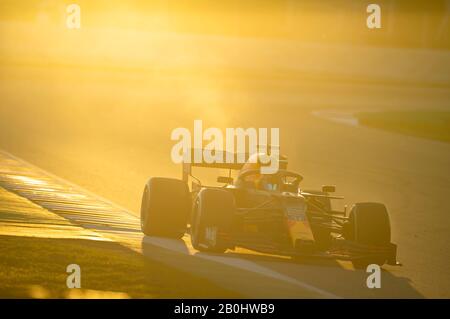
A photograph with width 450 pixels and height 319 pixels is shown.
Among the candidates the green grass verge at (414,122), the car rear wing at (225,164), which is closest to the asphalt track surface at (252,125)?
the green grass verge at (414,122)

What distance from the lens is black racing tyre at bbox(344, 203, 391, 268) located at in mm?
11859

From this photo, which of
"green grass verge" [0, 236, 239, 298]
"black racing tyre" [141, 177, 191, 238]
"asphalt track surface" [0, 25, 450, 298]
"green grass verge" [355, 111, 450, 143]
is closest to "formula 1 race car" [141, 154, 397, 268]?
"black racing tyre" [141, 177, 191, 238]

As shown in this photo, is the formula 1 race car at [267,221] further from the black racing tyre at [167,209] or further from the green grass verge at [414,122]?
the green grass verge at [414,122]

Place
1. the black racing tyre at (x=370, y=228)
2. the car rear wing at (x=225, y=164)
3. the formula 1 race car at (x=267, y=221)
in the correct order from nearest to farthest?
1. the formula 1 race car at (x=267, y=221)
2. the black racing tyre at (x=370, y=228)
3. the car rear wing at (x=225, y=164)

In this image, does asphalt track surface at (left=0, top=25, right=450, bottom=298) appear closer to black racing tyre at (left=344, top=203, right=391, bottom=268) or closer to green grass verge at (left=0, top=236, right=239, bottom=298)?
black racing tyre at (left=344, top=203, right=391, bottom=268)

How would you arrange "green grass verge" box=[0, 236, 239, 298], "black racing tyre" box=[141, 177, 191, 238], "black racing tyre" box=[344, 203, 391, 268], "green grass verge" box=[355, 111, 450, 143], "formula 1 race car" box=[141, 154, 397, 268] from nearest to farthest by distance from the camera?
"green grass verge" box=[0, 236, 239, 298]
"formula 1 race car" box=[141, 154, 397, 268]
"black racing tyre" box=[344, 203, 391, 268]
"black racing tyre" box=[141, 177, 191, 238]
"green grass verge" box=[355, 111, 450, 143]

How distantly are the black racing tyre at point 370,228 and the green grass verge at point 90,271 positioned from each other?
7.39 feet

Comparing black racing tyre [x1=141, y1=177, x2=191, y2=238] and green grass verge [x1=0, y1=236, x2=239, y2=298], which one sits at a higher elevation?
black racing tyre [x1=141, y1=177, x2=191, y2=238]

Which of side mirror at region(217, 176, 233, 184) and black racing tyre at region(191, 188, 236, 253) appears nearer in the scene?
black racing tyre at region(191, 188, 236, 253)

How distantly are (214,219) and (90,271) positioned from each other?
1808mm

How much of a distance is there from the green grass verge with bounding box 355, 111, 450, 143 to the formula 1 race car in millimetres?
15084

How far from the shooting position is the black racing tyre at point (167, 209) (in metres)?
13.1

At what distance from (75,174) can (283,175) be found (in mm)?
6968

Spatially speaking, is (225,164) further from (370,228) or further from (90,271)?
(90,271)
